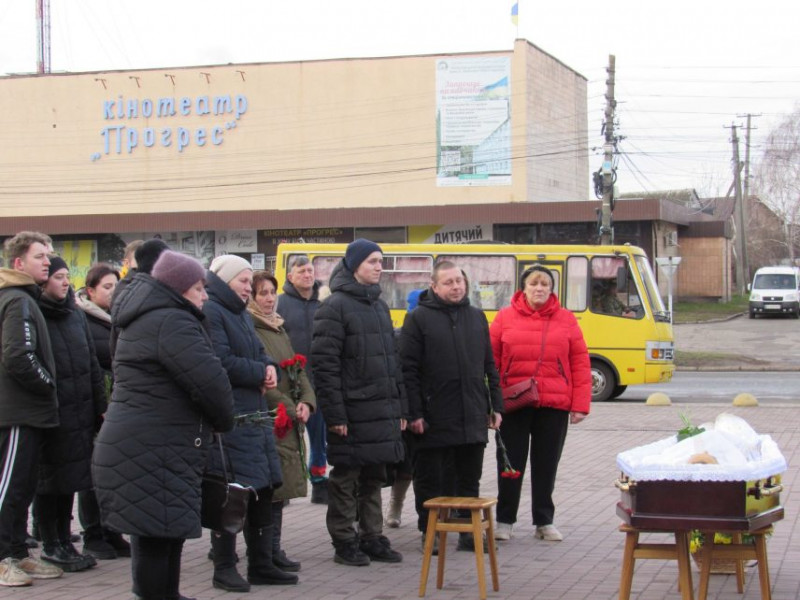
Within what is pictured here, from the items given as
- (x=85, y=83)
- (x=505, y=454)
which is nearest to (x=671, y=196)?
(x=85, y=83)

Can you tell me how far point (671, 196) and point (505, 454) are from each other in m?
69.0

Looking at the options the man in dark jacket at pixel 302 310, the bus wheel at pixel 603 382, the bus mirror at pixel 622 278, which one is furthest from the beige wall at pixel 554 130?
the man in dark jacket at pixel 302 310

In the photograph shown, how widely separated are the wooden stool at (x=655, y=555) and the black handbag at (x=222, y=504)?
1889 millimetres

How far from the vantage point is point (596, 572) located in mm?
7004

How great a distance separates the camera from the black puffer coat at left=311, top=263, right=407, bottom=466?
7160 mm

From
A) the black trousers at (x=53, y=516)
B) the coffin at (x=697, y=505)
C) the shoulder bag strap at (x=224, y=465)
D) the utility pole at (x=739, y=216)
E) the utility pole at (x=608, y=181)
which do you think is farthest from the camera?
the utility pole at (x=739, y=216)

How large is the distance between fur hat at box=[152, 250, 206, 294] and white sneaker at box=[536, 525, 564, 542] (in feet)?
11.9

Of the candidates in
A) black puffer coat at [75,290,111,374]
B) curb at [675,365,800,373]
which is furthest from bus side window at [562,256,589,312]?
black puffer coat at [75,290,111,374]

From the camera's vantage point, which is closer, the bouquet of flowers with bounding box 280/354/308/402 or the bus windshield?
the bouquet of flowers with bounding box 280/354/308/402

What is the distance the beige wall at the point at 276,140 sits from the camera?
45750 mm

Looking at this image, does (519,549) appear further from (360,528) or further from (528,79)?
(528,79)

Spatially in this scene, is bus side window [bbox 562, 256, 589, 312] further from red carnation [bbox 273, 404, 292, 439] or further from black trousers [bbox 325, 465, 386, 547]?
red carnation [bbox 273, 404, 292, 439]

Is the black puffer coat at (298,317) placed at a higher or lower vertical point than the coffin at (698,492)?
higher

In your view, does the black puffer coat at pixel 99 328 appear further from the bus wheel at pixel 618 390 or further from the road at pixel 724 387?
the road at pixel 724 387
